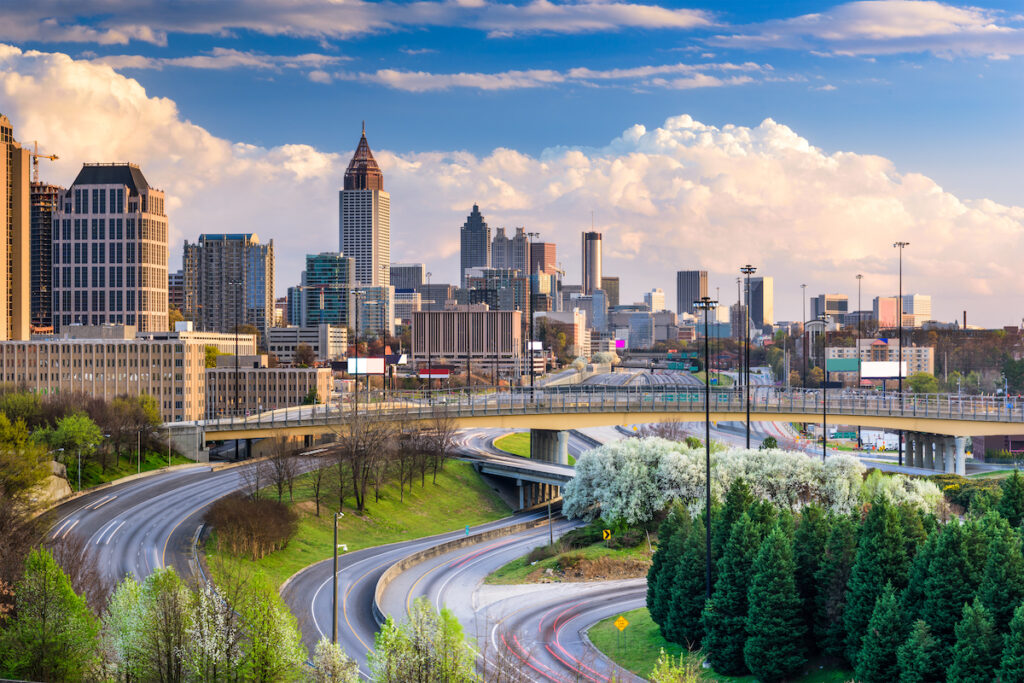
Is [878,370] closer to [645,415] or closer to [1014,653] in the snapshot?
[645,415]

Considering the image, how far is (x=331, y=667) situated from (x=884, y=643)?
1929 centimetres

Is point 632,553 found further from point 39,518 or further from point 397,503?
point 39,518

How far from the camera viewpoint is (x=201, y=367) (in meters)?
140

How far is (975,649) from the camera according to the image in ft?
108

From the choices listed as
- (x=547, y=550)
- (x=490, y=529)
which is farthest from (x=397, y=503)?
(x=547, y=550)

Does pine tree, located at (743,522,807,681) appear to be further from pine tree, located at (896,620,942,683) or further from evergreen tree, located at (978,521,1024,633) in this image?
evergreen tree, located at (978,521,1024,633)

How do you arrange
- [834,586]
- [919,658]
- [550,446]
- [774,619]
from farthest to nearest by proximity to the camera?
[550,446], [834,586], [774,619], [919,658]

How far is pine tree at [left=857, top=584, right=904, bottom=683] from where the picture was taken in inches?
1420

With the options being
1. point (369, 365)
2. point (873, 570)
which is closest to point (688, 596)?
point (873, 570)

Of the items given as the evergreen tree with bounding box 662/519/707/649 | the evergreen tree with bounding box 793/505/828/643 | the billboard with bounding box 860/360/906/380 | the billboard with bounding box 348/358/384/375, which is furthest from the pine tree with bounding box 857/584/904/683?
the billboard with bounding box 860/360/906/380

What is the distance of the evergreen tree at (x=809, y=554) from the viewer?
41.6 meters

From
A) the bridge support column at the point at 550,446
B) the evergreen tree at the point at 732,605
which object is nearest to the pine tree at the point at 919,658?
the evergreen tree at the point at 732,605

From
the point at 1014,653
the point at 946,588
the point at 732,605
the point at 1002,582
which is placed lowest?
the point at 732,605

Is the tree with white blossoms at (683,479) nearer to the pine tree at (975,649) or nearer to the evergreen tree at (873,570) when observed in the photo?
the evergreen tree at (873,570)
